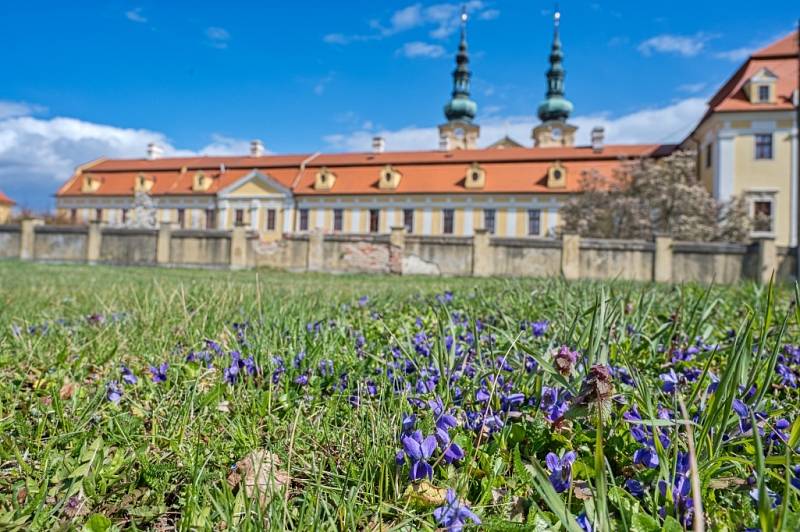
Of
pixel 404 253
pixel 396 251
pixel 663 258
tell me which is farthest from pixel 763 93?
pixel 396 251

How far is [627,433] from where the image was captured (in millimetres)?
1476

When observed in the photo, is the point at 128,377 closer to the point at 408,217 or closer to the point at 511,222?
the point at 511,222

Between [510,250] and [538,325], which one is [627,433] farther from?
[510,250]

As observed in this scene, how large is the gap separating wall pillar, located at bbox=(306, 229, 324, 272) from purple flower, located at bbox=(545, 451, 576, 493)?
2013 centimetres

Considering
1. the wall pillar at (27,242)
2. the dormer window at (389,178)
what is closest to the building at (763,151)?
the dormer window at (389,178)

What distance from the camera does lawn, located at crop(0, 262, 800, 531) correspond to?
1169 mm

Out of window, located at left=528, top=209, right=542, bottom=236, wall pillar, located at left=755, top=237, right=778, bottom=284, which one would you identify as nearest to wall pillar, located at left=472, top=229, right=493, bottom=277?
wall pillar, located at left=755, top=237, right=778, bottom=284

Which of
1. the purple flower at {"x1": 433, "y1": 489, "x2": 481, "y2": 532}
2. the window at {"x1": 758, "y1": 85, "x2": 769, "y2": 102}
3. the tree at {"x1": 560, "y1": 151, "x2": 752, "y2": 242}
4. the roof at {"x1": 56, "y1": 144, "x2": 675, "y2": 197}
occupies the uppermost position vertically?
the window at {"x1": 758, "y1": 85, "x2": 769, "y2": 102}

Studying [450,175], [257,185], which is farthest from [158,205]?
[450,175]

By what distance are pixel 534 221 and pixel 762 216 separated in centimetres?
1515

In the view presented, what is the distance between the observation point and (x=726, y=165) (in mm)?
29344

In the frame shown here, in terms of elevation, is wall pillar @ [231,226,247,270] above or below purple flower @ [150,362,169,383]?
above

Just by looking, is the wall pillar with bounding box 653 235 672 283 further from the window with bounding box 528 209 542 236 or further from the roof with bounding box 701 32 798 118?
the window with bounding box 528 209 542 236

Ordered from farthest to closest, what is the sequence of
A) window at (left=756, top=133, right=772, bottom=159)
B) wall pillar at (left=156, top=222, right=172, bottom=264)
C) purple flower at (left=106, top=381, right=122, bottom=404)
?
window at (left=756, top=133, right=772, bottom=159), wall pillar at (left=156, top=222, right=172, bottom=264), purple flower at (left=106, top=381, right=122, bottom=404)
